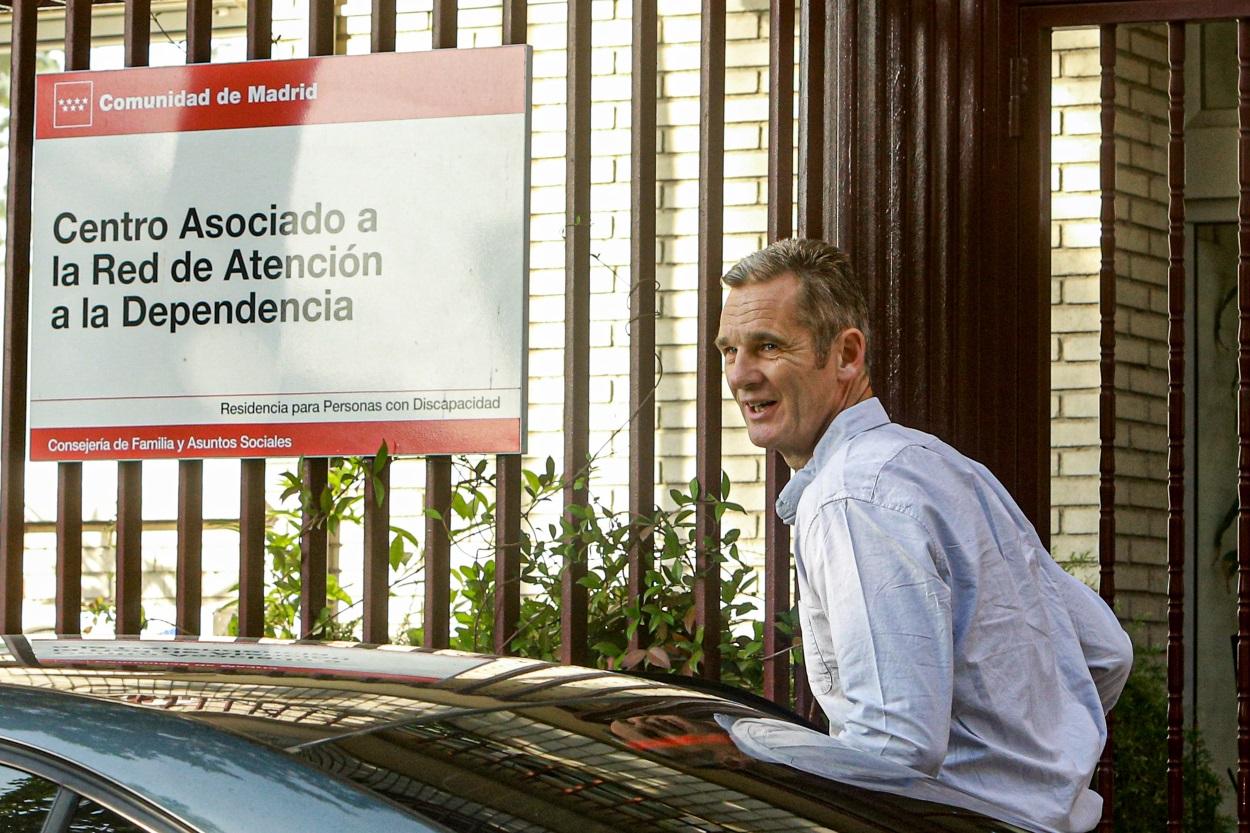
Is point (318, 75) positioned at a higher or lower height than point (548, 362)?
higher

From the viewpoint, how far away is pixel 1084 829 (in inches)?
120

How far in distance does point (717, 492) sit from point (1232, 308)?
10.1ft

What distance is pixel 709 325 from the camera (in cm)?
472

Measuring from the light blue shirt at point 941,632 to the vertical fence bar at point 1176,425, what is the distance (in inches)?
59.0

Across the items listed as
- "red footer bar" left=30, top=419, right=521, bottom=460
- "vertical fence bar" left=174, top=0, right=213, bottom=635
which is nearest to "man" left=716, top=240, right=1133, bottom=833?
"red footer bar" left=30, top=419, right=521, bottom=460

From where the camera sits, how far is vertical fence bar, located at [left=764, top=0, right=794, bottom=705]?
15.3ft

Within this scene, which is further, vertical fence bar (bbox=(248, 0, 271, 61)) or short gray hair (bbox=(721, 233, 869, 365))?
vertical fence bar (bbox=(248, 0, 271, 61))

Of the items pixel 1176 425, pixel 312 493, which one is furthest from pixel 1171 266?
pixel 312 493

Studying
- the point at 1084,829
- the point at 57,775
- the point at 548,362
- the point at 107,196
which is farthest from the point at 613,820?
the point at 548,362

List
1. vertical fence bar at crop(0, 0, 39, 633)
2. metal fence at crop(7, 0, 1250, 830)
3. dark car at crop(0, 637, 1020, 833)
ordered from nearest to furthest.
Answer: dark car at crop(0, 637, 1020, 833) → metal fence at crop(7, 0, 1250, 830) → vertical fence bar at crop(0, 0, 39, 633)

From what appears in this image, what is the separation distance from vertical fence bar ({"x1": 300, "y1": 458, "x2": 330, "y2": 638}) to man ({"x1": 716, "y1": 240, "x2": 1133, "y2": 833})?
1.95 metres

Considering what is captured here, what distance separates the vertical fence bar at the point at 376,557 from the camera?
4.84 metres

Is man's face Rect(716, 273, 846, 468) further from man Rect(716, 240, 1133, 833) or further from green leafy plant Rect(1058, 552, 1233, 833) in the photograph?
green leafy plant Rect(1058, 552, 1233, 833)

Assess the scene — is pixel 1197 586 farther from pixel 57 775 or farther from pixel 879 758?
pixel 57 775
